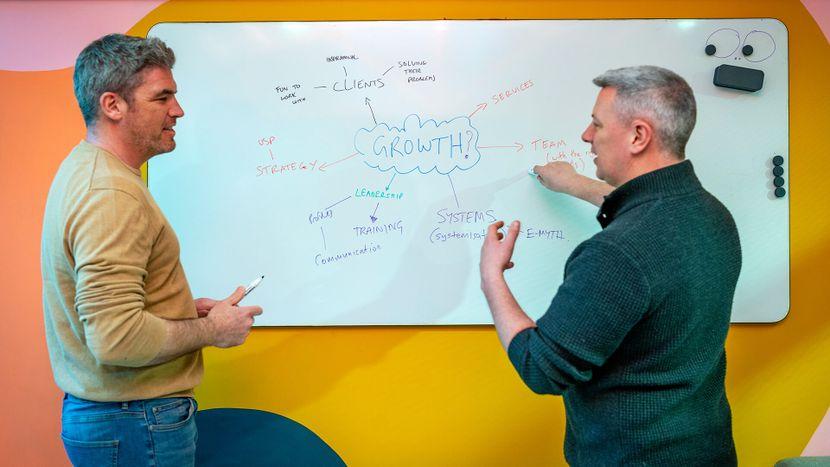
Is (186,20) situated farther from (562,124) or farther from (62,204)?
(562,124)

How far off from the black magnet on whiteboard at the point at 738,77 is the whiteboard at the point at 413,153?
0.04m

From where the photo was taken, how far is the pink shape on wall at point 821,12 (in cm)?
226

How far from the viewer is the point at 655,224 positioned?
1294 millimetres

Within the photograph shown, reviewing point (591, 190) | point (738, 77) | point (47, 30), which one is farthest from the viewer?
point (47, 30)

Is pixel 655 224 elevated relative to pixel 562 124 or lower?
lower

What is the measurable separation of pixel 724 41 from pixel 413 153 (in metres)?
1.14

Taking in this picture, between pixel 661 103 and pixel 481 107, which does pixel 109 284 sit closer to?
pixel 661 103

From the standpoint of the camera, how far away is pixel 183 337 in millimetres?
1446

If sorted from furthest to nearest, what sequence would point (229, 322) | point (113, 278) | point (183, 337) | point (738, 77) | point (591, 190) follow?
point (738, 77) < point (591, 190) < point (229, 322) < point (183, 337) < point (113, 278)

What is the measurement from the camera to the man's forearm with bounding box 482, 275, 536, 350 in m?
1.35

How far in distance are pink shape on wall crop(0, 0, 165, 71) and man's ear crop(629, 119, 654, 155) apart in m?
1.84

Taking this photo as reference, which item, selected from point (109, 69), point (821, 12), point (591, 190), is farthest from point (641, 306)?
point (821, 12)

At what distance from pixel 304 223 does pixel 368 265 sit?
27 centimetres

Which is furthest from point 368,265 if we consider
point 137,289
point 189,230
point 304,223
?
point 137,289
